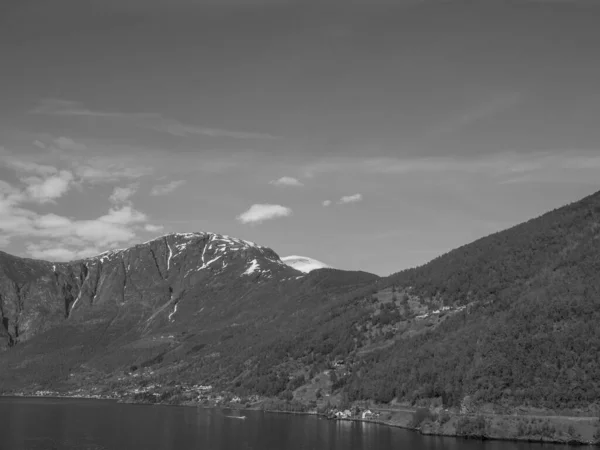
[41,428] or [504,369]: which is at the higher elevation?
[504,369]

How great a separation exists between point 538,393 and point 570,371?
1001 cm

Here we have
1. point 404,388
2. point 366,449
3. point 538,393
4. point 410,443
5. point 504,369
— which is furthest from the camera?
point 404,388

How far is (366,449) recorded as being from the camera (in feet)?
452

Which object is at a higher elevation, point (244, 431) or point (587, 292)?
point (587, 292)

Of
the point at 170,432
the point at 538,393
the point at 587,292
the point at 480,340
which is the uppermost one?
the point at 587,292

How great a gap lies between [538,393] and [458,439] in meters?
23.5

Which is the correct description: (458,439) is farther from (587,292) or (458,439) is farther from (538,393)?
(587,292)

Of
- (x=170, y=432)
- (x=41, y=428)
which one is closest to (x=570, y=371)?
(x=170, y=432)

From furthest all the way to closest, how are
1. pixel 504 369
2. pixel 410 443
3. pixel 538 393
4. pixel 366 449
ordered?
pixel 504 369 < pixel 538 393 < pixel 410 443 < pixel 366 449

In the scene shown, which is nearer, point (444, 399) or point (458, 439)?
point (458, 439)

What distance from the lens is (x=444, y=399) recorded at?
581 feet

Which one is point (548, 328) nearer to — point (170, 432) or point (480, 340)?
point (480, 340)

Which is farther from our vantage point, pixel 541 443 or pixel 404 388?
pixel 404 388

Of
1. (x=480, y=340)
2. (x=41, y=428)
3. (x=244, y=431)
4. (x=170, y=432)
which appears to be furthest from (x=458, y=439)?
(x=41, y=428)
